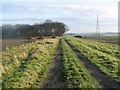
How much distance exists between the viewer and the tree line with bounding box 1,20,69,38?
442 ft

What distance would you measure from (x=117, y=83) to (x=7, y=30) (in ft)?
417

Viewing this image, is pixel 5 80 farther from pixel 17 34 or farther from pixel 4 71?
pixel 17 34

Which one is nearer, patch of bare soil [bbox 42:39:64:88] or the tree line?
patch of bare soil [bbox 42:39:64:88]

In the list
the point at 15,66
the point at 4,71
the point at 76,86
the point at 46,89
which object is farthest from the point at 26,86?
the point at 15,66

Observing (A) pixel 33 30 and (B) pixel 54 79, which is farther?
(A) pixel 33 30

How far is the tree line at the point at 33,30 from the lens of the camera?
134750 millimetres

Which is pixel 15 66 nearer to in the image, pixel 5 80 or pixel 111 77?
pixel 5 80

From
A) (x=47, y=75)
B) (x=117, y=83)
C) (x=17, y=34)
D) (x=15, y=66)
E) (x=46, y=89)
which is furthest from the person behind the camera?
(x=17, y=34)

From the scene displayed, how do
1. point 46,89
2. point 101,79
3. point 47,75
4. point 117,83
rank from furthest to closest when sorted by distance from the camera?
point 47,75 < point 101,79 < point 117,83 < point 46,89

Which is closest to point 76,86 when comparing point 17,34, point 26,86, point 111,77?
point 26,86

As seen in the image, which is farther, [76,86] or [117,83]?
[117,83]

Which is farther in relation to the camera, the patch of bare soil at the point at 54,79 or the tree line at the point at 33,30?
the tree line at the point at 33,30

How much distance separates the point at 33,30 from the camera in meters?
137

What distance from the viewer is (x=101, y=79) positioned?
17109 millimetres
